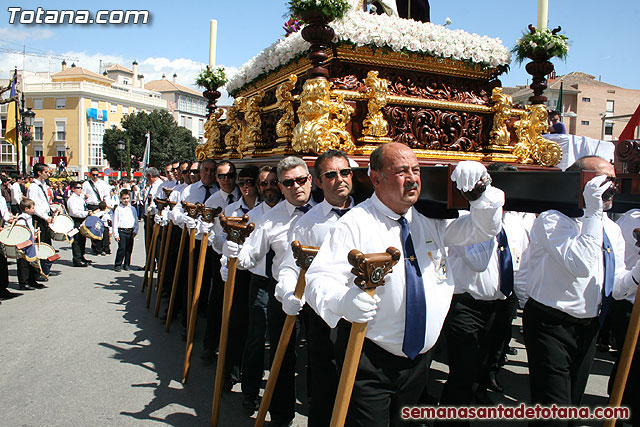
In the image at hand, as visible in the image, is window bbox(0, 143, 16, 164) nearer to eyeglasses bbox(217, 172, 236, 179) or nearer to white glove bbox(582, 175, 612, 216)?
eyeglasses bbox(217, 172, 236, 179)

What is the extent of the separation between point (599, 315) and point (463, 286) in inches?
40.0

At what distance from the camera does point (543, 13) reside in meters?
5.22

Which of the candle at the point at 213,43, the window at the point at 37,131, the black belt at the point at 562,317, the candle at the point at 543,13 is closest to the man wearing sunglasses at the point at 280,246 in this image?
the black belt at the point at 562,317

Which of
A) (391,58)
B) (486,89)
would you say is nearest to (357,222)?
(391,58)

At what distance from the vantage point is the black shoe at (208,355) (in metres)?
5.67

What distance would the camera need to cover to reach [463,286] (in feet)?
13.5

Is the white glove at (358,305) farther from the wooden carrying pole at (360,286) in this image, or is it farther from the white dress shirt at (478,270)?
the white dress shirt at (478,270)

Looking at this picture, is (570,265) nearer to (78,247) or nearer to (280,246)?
(280,246)

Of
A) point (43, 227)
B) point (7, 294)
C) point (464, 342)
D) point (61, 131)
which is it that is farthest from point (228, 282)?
point (61, 131)

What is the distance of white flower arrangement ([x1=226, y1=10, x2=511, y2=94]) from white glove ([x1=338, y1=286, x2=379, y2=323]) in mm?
2934

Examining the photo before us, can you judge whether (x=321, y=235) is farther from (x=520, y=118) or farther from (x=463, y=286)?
(x=520, y=118)

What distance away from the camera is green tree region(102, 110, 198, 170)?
176ft

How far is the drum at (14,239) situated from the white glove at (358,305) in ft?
27.4

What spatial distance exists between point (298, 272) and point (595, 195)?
203cm
